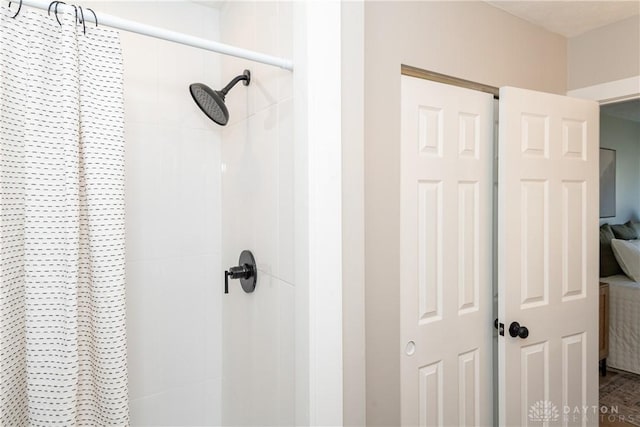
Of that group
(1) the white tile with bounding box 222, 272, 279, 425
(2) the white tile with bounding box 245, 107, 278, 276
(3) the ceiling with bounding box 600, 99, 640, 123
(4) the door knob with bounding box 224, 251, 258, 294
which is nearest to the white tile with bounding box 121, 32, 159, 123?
(2) the white tile with bounding box 245, 107, 278, 276

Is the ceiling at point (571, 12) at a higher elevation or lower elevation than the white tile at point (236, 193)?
higher

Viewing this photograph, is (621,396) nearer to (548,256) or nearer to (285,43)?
(548,256)

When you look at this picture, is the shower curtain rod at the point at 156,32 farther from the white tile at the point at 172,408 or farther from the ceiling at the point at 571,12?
the white tile at the point at 172,408

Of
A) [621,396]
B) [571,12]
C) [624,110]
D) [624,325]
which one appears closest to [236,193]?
[571,12]

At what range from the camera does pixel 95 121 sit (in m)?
0.90

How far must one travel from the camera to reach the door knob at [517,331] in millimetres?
1632

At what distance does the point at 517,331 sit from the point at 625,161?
3.97 m

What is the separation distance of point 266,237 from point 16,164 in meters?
0.68

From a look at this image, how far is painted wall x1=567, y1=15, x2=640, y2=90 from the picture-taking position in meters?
1.81

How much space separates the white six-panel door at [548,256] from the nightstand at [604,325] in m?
1.55

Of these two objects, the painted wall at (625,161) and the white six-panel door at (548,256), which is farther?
the painted wall at (625,161)

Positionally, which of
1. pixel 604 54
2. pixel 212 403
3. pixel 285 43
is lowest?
pixel 212 403

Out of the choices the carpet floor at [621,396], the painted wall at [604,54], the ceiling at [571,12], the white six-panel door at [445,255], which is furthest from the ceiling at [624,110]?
the white six-panel door at [445,255]

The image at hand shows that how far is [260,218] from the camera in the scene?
1.32m
